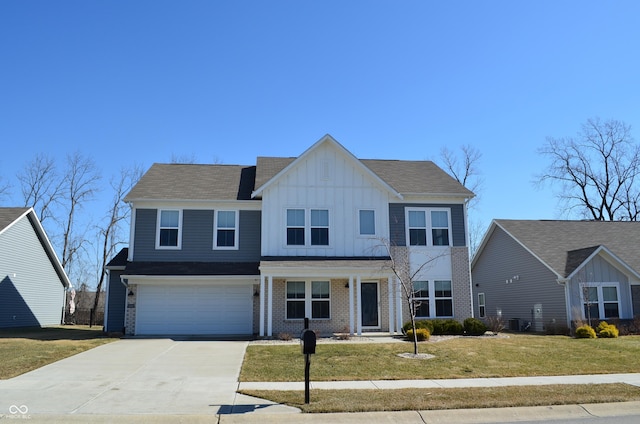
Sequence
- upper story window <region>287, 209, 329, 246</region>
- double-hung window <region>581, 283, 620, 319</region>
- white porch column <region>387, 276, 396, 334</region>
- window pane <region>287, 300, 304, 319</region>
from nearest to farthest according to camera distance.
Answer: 1. white porch column <region>387, 276, 396, 334</region>
2. window pane <region>287, 300, 304, 319</region>
3. upper story window <region>287, 209, 329, 246</region>
4. double-hung window <region>581, 283, 620, 319</region>

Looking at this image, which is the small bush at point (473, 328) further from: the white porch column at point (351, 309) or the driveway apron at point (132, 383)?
the driveway apron at point (132, 383)

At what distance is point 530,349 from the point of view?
58.7 ft

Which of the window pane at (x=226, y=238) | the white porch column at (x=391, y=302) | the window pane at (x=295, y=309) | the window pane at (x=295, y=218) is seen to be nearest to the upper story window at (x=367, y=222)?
the white porch column at (x=391, y=302)

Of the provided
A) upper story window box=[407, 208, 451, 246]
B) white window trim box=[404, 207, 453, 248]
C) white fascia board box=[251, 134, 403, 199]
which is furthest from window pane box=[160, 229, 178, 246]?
upper story window box=[407, 208, 451, 246]

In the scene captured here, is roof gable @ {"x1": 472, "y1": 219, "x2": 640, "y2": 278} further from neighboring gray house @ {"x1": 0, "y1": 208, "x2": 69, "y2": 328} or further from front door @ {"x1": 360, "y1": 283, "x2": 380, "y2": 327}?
neighboring gray house @ {"x1": 0, "y1": 208, "x2": 69, "y2": 328}

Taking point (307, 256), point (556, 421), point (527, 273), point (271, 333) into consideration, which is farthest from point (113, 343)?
point (527, 273)

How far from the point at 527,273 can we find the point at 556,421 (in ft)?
68.4

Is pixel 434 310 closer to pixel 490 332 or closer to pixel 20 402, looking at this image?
pixel 490 332

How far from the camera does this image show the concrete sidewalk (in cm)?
1177

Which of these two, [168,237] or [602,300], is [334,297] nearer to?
[168,237]

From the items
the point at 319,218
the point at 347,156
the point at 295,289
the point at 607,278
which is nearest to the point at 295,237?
the point at 319,218

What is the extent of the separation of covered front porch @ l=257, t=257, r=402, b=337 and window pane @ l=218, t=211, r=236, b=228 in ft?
9.28

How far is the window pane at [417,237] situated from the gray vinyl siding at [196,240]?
7.20 meters

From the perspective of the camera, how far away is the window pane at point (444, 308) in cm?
2483
